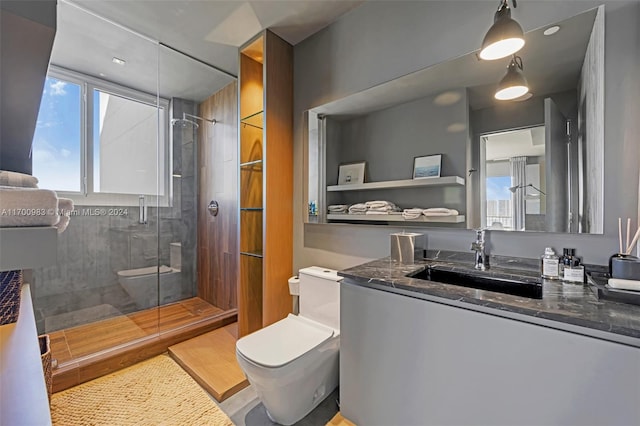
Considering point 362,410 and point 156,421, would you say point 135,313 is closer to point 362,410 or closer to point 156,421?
point 156,421

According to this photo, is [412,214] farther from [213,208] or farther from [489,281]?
[213,208]

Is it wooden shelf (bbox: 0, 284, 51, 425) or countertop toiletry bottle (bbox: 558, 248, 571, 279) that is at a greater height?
countertop toiletry bottle (bbox: 558, 248, 571, 279)

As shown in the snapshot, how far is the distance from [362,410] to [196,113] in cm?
315

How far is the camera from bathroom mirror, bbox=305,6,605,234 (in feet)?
3.96

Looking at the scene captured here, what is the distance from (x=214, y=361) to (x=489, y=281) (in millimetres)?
1887

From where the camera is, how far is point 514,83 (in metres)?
1.35

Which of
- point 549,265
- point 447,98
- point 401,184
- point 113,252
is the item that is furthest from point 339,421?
point 113,252

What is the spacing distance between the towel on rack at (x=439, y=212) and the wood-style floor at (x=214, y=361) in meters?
1.57

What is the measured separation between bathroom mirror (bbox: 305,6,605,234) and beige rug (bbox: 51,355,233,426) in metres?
1.45

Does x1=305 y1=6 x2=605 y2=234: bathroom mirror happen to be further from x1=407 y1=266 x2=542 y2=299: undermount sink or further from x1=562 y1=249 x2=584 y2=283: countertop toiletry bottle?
x1=407 y1=266 x2=542 y2=299: undermount sink

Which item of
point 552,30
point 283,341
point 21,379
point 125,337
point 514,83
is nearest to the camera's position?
point 21,379

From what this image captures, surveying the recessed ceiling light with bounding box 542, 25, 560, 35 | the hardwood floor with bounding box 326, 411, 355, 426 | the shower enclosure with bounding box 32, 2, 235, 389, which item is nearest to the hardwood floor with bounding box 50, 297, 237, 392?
the shower enclosure with bounding box 32, 2, 235, 389

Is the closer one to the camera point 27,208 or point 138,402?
point 27,208

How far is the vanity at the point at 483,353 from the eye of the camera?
80cm
